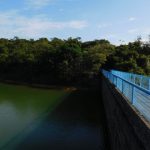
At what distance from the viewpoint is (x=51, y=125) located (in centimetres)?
2312

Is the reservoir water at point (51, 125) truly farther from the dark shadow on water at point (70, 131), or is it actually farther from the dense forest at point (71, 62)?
the dense forest at point (71, 62)

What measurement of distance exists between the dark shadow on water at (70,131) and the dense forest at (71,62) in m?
15.2

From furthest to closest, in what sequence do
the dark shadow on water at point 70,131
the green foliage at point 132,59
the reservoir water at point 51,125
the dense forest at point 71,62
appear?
the dense forest at point 71,62 < the green foliage at point 132,59 < the reservoir water at point 51,125 < the dark shadow on water at point 70,131

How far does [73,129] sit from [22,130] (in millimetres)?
3593

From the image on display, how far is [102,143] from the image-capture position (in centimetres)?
1886

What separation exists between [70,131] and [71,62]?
34507 millimetres

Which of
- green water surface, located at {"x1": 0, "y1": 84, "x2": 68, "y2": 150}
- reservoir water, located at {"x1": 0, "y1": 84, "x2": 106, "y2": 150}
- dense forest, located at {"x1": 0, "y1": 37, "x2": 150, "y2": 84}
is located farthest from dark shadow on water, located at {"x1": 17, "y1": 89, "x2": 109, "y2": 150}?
dense forest, located at {"x1": 0, "y1": 37, "x2": 150, "y2": 84}

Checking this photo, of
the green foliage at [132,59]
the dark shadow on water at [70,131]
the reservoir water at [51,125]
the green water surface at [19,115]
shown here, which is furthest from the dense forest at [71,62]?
the dark shadow on water at [70,131]

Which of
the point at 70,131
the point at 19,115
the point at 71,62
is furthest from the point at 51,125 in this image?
the point at 71,62

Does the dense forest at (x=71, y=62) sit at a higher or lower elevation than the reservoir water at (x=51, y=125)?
higher

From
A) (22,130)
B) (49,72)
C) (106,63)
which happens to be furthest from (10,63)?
(22,130)

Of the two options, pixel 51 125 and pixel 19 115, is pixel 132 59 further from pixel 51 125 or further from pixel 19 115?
pixel 51 125

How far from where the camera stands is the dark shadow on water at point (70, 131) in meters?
17.7

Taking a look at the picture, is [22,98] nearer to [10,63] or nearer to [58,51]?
[58,51]
